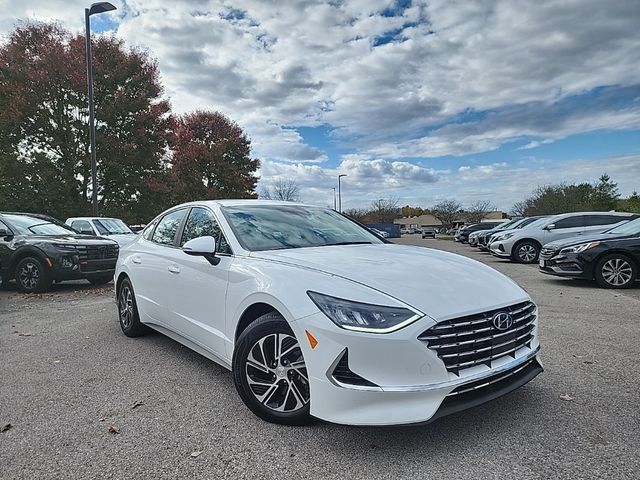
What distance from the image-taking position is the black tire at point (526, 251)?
1402 cm

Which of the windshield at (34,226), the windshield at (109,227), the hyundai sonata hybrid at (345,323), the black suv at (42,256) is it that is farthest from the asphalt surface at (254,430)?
the windshield at (109,227)

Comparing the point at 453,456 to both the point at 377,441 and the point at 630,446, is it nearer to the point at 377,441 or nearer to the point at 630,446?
the point at 377,441

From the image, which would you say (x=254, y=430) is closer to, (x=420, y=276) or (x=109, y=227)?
(x=420, y=276)

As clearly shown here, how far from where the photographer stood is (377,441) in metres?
2.65

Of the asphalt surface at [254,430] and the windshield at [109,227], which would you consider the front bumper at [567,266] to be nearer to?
the asphalt surface at [254,430]

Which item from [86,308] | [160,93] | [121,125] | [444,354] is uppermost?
[160,93]

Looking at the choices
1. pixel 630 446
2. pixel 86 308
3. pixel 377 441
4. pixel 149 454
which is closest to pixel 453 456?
pixel 377 441

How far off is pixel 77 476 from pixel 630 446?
2.98m

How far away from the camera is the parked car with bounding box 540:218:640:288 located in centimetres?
827

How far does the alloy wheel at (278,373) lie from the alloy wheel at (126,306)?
270 centimetres

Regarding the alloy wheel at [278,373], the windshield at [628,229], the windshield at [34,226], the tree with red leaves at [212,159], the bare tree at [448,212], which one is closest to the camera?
the alloy wheel at [278,373]

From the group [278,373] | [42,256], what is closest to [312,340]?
[278,373]

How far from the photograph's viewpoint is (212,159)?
32.1 meters

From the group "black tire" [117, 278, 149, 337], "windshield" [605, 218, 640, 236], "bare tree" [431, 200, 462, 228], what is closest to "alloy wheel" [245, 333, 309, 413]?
"black tire" [117, 278, 149, 337]
